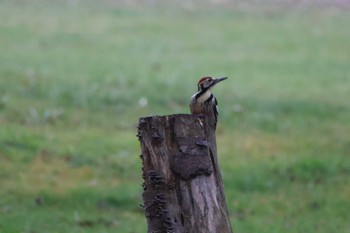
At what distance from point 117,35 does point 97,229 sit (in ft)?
35.6

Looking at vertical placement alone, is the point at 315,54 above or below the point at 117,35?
below

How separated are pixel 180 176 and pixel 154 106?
866 centimetres

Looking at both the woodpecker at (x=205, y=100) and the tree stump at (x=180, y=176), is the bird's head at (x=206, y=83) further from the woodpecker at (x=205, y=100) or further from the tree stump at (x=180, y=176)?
the tree stump at (x=180, y=176)

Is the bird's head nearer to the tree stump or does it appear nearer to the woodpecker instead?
the woodpecker

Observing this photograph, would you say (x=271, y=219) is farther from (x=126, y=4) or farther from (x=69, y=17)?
(x=126, y=4)

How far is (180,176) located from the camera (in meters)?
5.69

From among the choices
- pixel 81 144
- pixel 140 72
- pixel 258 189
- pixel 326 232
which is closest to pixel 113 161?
pixel 81 144

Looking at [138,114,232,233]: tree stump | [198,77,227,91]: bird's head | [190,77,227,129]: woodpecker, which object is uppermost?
[198,77,227,91]: bird's head

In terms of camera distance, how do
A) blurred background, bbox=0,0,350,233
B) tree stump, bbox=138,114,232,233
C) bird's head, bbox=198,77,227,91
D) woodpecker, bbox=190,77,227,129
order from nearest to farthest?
tree stump, bbox=138,114,232,233 < woodpecker, bbox=190,77,227,129 < bird's head, bbox=198,77,227,91 < blurred background, bbox=0,0,350,233

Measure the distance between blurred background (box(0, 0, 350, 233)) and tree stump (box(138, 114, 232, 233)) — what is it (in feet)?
12.3

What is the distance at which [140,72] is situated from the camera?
1650 cm

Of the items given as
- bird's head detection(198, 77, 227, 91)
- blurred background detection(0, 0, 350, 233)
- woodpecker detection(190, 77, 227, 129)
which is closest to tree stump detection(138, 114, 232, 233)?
woodpecker detection(190, 77, 227, 129)

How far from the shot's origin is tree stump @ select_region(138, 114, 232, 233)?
5.68m

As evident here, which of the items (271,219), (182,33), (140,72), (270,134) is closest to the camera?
(271,219)
